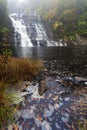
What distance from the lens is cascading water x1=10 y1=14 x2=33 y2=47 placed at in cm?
3533

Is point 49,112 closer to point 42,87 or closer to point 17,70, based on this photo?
point 42,87

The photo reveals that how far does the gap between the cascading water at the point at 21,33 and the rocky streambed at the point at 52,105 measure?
1032 inches

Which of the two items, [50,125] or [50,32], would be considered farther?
[50,32]

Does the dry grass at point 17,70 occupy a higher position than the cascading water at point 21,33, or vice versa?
the cascading water at point 21,33

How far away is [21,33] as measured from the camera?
38.6m

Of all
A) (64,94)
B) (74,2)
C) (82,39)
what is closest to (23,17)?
(74,2)

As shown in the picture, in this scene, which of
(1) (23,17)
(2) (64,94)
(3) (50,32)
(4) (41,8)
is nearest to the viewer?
(2) (64,94)

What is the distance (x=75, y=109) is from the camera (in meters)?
6.14

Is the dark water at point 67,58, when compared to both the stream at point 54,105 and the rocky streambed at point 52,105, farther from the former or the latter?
the rocky streambed at point 52,105

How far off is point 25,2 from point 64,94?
229ft

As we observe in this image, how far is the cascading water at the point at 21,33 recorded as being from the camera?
1391 inches

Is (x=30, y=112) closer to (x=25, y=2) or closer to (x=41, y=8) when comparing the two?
(x=41, y=8)

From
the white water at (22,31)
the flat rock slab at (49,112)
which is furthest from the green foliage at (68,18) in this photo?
the flat rock slab at (49,112)

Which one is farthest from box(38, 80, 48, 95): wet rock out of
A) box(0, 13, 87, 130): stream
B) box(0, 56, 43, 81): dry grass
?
box(0, 56, 43, 81): dry grass
